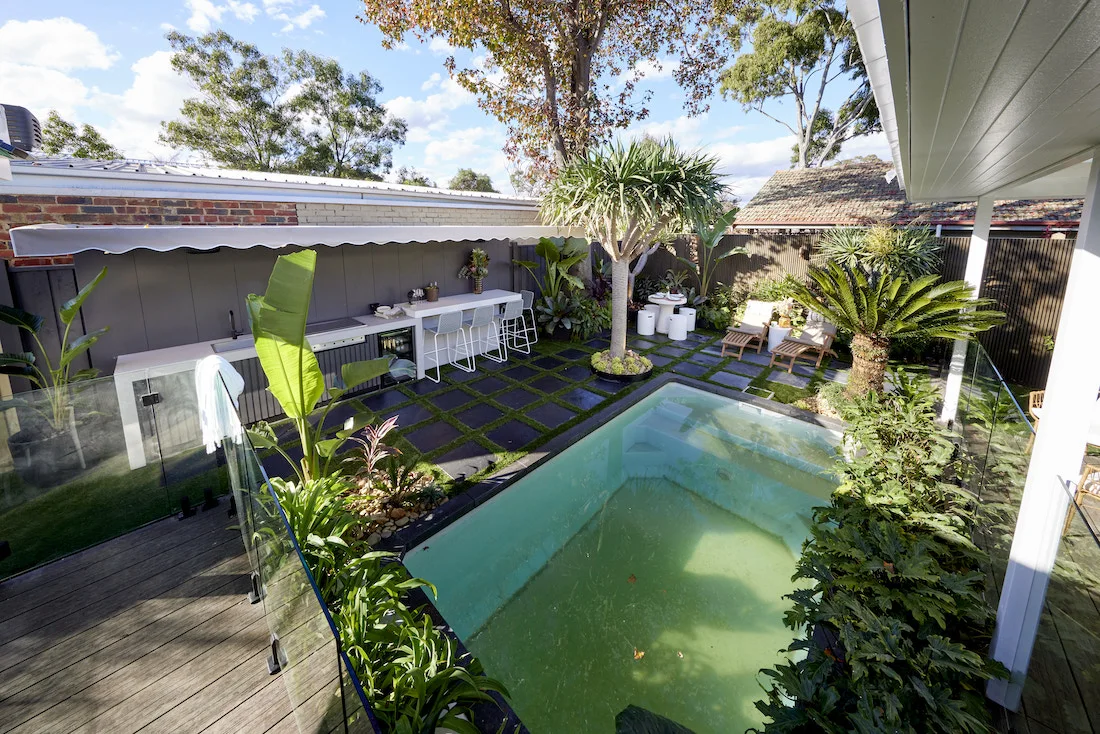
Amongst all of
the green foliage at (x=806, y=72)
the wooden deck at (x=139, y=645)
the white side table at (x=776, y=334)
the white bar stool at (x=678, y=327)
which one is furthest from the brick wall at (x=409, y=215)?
the green foliage at (x=806, y=72)

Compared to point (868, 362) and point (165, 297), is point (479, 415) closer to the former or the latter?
point (165, 297)

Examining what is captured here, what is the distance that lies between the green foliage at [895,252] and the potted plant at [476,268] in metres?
10.1

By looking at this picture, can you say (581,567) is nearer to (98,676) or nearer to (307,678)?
(307,678)

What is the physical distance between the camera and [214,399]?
17.3ft

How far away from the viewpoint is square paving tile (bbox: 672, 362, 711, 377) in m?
11.1

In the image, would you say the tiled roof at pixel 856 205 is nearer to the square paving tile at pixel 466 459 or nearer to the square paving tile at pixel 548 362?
the square paving tile at pixel 548 362

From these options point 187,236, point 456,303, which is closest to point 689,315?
point 456,303

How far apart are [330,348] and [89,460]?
4190 millimetres

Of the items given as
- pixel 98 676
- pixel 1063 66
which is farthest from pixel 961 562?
pixel 98 676

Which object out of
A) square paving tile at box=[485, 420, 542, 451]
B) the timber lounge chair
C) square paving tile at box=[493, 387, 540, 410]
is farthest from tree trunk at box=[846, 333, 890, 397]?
square paving tile at box=[493, 387, 540, 410]

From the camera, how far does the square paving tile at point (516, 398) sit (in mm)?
9133

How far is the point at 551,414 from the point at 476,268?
5.91 m

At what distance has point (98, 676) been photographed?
333 cm

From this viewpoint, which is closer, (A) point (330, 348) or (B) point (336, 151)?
(A) point (330, 348)
